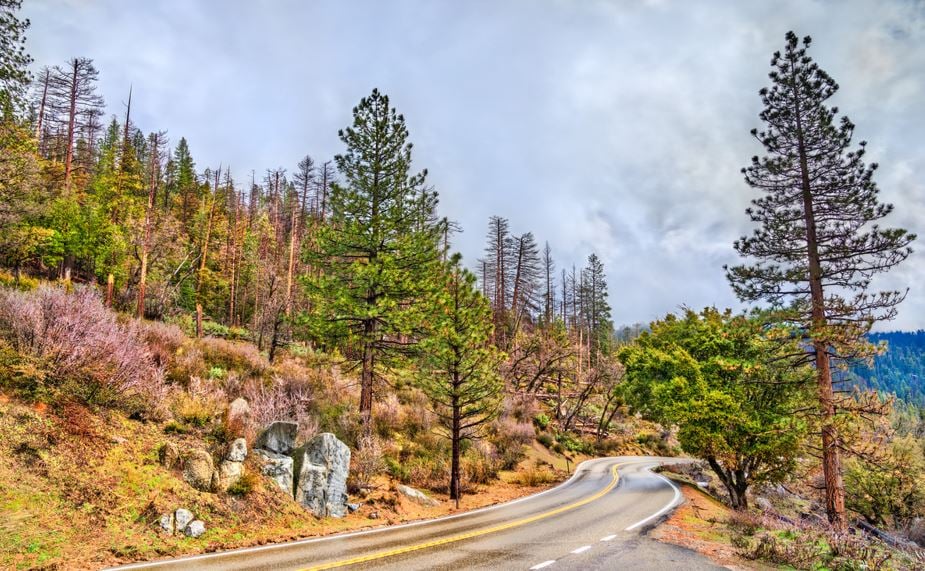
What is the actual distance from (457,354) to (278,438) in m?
6.72

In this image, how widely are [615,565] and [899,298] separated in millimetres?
13155

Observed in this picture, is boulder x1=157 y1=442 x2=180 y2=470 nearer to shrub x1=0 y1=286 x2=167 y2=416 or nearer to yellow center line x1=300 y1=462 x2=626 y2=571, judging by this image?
shrub x1=0 y1=286 x2=167 y2=416

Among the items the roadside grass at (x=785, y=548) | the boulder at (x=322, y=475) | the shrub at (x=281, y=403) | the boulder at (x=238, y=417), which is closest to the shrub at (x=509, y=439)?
the shrub at (x=281, y=403)

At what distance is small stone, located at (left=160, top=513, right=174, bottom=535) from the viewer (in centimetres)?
850

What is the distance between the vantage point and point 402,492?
1438cm

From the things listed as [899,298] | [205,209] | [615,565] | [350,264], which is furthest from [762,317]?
[205,209]

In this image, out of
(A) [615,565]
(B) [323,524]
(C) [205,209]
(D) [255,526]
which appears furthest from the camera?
(C) [205,209]

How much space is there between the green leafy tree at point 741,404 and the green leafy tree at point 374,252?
13.1 meters

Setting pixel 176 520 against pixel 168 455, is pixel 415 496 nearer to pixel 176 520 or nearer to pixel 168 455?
pixel 176 520

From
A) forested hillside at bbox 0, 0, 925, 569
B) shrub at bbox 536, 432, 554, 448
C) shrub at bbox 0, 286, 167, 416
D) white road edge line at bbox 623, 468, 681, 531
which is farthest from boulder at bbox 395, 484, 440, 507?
shrub at bbox 536, 432, 554, 448

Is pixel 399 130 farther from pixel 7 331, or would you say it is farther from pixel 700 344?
pixel 700 344

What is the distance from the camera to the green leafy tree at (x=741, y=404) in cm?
1650

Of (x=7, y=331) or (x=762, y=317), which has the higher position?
(x=762, y=317)

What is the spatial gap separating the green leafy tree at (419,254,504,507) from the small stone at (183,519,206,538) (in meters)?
8.45
